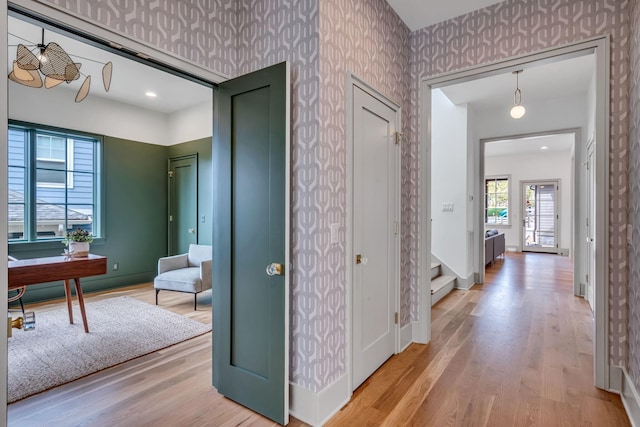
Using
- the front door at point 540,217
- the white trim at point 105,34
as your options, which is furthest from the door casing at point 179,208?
the front door at point 540,217

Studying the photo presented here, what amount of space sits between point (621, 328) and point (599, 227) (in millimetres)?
704

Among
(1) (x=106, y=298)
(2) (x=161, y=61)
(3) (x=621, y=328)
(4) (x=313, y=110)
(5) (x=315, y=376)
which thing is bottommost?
(1) (x=106, y=298)

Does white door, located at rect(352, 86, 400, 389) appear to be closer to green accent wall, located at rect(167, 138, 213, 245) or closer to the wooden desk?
the wooden desk

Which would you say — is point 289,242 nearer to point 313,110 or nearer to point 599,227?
point 313,110

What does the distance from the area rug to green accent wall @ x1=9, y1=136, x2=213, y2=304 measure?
1263mm

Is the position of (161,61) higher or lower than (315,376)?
higher

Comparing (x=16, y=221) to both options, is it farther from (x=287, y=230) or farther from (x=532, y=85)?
(x=532, y=85)

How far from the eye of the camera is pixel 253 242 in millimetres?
2061

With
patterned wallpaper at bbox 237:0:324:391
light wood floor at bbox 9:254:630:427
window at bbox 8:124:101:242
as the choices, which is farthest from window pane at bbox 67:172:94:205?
patterned wallpaper at bbox 237:0:324:391

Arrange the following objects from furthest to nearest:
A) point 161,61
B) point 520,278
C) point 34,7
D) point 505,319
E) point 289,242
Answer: point 520,278
point 505,319
point 289,242
point 161,61
point 34,7

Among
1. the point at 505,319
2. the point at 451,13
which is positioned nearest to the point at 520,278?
the point at 505,319

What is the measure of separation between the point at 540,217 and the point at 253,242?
35.3ft

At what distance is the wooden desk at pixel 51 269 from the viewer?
281cm

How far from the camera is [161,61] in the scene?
1827 millimetres
